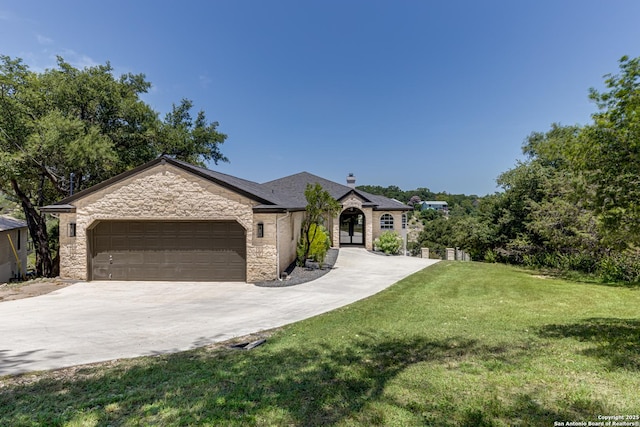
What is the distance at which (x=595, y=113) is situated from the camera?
5.73m

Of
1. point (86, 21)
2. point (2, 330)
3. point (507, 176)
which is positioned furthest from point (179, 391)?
point (507, 176)

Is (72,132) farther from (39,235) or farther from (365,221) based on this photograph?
(365,221)

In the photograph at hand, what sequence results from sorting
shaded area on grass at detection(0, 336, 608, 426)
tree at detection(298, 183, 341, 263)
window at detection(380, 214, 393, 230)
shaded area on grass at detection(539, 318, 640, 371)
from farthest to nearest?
window at detection(380, 214, 393, 230) < tree at detection(298, 183, 341, 263) < shaded area on grass at detection(539, 318, 640, 371) < shaded area on grass at detection(0, 336, 608, 426)

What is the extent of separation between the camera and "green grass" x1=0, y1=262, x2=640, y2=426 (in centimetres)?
332

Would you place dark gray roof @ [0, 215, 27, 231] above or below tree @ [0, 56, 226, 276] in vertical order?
below

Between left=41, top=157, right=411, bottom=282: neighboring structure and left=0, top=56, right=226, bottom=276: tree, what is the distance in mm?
5041

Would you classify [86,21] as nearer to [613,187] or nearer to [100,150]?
[100,150]

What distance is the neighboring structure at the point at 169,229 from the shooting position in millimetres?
12570

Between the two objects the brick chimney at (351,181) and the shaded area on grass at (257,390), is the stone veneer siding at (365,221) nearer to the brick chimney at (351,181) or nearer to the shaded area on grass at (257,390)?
the brick chimney at (351,181)

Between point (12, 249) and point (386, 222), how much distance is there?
77.2 feet

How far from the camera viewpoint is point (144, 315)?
832 centimetres

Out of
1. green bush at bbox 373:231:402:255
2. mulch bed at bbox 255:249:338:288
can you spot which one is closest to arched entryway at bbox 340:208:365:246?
green bush at bbox 373:231:402:255

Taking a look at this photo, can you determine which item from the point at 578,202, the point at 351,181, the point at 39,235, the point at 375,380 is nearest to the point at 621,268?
the point at 578,202

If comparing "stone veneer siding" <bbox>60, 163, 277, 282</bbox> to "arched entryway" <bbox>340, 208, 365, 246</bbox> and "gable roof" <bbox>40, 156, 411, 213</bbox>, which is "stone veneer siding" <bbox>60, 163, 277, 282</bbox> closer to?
"gable roof" <bbox>40, 156, 411, 213</bbox>
